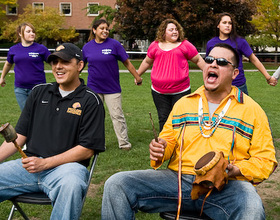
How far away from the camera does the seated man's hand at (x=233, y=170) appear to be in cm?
301

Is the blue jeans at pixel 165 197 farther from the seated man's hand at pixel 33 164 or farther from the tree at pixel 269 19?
the tree at pixel 269 19

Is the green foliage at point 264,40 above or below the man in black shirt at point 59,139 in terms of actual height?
below

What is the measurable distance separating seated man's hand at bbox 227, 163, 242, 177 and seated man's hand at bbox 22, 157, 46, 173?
139 centimetres

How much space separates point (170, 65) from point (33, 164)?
3450 millimetres

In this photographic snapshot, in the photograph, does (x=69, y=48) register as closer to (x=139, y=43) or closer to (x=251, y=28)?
(x=251, y=28)

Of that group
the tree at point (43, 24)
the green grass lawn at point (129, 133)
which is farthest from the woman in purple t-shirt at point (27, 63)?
the tree at point (43, 24)

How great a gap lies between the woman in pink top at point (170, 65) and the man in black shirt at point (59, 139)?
2.62 metres

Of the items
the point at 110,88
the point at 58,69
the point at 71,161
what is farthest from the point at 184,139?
→ the point at 110,88

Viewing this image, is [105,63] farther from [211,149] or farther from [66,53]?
[211,149]

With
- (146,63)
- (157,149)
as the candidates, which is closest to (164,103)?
(146,63)

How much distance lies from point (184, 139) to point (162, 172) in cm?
29

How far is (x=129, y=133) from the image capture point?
27.5 feet

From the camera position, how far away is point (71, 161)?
3564 millimetres

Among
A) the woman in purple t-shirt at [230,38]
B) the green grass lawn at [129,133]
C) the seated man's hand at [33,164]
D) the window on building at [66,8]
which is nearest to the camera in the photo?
the seated man's hand at [33,164]
